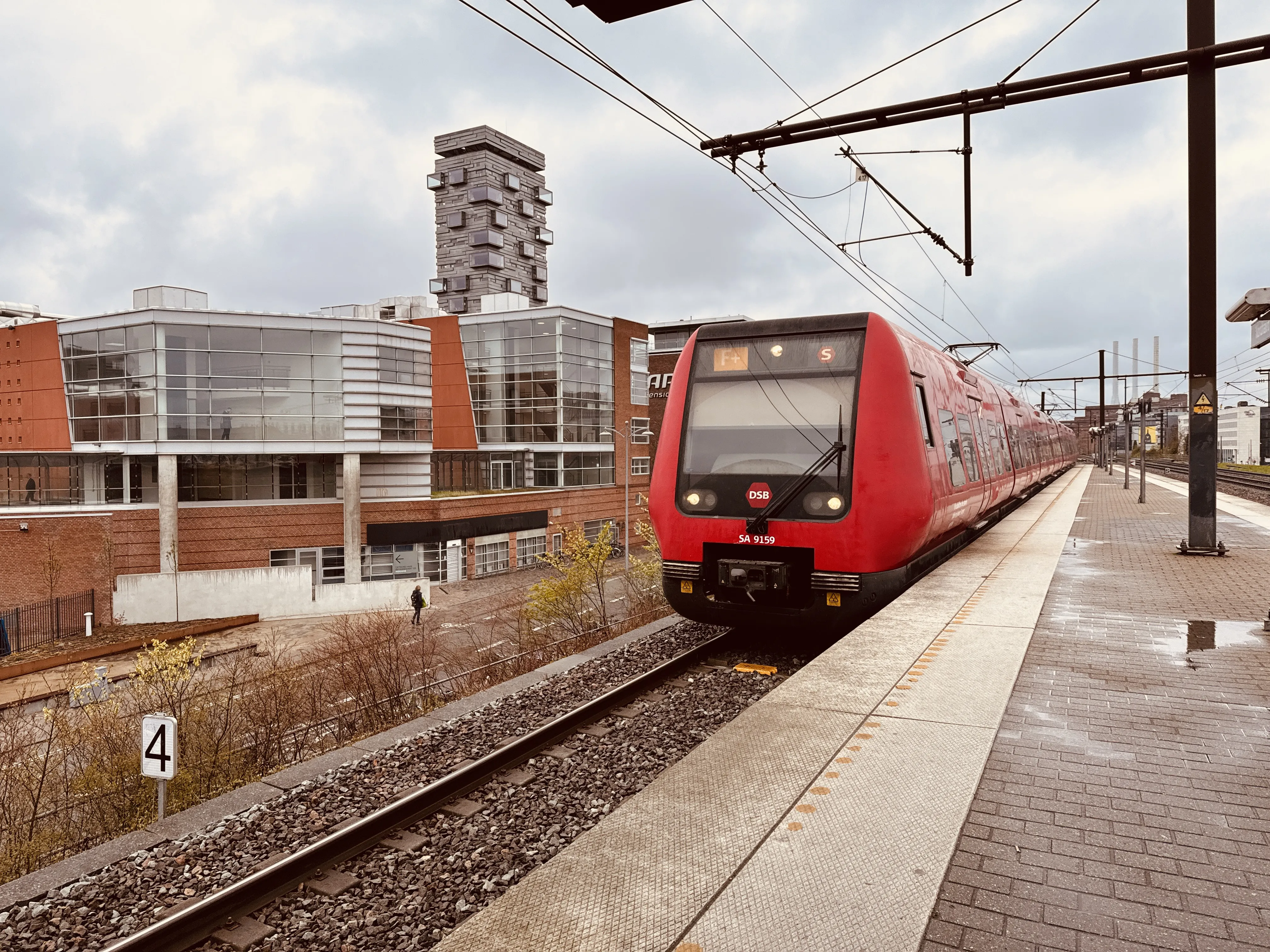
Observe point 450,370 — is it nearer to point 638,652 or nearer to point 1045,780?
point 638,652

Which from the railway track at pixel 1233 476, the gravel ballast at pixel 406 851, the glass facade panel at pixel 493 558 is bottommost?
the glass facade panel at pixel 493 558

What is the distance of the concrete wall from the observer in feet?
98.1

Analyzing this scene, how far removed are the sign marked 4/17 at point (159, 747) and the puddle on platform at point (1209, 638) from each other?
27.9 ft

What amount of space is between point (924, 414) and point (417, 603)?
23.4 metres

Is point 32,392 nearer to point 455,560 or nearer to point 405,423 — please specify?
point 405,423

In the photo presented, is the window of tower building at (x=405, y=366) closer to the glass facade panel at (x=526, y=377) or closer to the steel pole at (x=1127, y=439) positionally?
the glass facade panel at (x=526, y=377)

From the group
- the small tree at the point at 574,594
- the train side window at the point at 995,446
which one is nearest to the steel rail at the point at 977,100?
the train side window at the point at 995,446

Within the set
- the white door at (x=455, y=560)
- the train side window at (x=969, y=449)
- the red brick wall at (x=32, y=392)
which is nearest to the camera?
the train side window at (x=969, y=449)

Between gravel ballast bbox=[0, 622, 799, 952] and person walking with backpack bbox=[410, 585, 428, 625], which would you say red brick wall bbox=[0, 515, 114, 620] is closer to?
person walking with backpack bbox=[410, 585, 428, 625]

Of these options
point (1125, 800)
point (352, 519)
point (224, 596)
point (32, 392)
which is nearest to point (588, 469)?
point (352, 519)

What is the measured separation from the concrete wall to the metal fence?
2.12m

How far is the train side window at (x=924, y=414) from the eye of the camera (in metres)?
9.11

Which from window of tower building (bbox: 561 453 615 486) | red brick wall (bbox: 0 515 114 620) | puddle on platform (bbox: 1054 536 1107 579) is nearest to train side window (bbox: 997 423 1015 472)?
puddle on platform (bbox: 1054 536 1107 579)

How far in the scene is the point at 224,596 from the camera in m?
30.3
